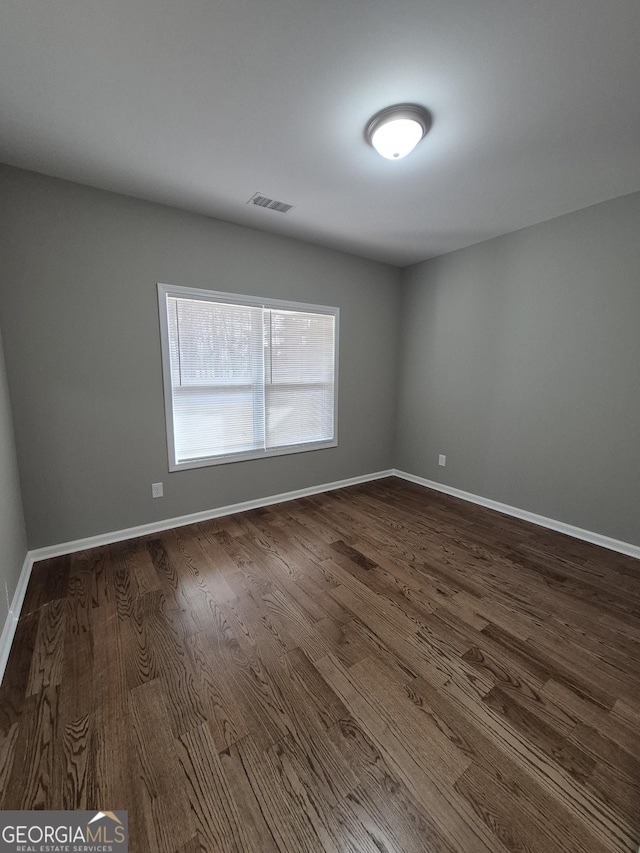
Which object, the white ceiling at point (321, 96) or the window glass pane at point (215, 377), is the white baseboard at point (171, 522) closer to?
the window glass pane at point (215, 377)

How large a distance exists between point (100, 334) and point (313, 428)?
2099 millimetres

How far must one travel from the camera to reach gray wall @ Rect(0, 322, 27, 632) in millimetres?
1664

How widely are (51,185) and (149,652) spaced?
2.93m

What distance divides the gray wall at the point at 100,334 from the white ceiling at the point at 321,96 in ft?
0.84

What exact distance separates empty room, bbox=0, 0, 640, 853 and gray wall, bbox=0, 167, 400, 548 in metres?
0.02

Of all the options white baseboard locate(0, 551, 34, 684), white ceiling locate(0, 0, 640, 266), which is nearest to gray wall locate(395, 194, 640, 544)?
white ceiling locate(0, 0, 640, 266)

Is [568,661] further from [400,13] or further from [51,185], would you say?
[51,185]

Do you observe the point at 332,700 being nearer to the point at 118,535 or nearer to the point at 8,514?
the point at 8,514

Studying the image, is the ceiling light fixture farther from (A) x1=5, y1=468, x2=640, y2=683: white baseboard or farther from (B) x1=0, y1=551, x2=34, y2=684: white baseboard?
(B) x1=0, y1=551, x2=34, y2=684: white baseboard

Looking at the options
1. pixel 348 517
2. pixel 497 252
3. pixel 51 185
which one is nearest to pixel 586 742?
pixel 348 517

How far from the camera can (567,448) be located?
108 inches

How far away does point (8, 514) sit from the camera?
1825 mm

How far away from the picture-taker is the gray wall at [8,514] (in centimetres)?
166

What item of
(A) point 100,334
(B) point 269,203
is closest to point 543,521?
(B) point 269,203
